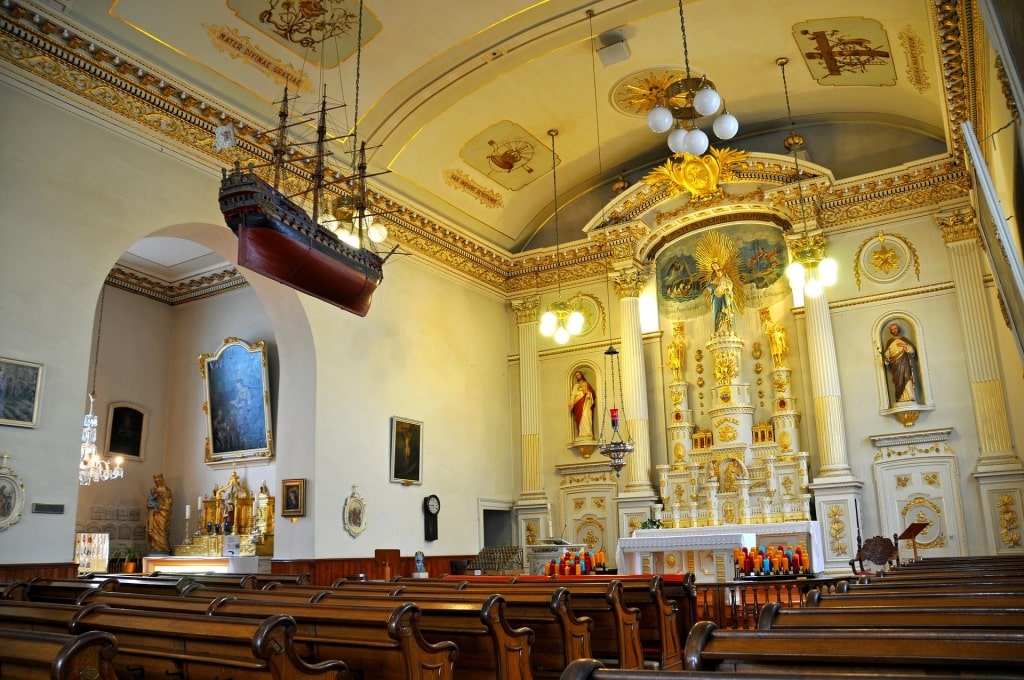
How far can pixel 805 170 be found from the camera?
41.3ft

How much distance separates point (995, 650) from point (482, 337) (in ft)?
42.1

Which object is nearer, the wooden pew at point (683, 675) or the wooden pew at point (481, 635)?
the wooden pew at point (683, 675)

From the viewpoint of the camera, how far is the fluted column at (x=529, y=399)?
14.4 meters

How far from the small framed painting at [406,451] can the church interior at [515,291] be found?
0.05 metres

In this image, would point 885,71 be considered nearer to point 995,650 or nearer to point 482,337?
point 482,337

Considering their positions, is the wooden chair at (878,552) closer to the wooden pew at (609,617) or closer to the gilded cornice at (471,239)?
the wooden pew at (609,617)

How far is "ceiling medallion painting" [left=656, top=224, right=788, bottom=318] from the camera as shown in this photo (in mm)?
13438

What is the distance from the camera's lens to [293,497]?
10633mm

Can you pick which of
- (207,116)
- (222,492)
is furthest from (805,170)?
(222,492)

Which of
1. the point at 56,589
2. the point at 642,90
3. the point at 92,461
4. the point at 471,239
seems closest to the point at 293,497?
the point at 92,461

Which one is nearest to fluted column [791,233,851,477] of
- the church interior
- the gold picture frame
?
the church interior

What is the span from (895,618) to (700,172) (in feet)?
32.4

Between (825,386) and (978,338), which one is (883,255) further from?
(825,386)

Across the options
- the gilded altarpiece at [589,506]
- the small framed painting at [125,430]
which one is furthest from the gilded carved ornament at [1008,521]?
the small framed painting at [125,430]
